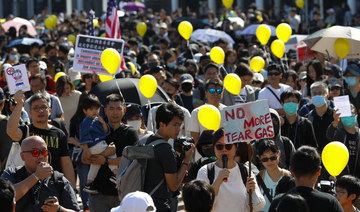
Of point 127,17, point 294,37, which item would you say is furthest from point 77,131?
point 127,17

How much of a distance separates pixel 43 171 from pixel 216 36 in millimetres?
13268

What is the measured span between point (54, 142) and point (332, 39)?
677cm

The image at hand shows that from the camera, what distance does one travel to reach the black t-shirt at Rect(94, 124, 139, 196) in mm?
7230

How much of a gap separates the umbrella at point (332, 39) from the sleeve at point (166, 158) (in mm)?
6568

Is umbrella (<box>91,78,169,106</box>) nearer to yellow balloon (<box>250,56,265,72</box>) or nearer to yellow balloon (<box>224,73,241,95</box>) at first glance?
yellow balloon (<box>224,73,241,95</box>)

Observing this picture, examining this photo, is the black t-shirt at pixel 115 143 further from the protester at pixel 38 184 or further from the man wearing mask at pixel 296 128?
the man wearing mask at pixel 296 128

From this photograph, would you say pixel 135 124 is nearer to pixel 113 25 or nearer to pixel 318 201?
pixel 318 201

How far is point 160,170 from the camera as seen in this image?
6301 millimetres

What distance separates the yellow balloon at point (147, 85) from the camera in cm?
956

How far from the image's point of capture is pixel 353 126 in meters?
8.95

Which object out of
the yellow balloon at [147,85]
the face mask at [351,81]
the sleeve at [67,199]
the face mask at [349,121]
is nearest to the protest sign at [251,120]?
the sleeve at [67,199]

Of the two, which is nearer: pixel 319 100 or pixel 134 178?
pixel 134 178

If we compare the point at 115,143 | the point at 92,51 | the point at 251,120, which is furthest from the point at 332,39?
the point at 251,120

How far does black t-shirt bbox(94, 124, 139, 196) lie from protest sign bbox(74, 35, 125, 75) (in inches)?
163
